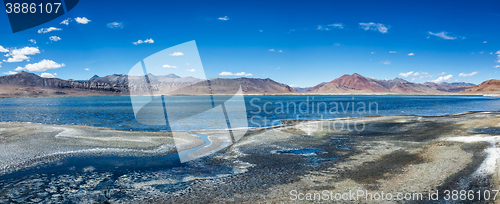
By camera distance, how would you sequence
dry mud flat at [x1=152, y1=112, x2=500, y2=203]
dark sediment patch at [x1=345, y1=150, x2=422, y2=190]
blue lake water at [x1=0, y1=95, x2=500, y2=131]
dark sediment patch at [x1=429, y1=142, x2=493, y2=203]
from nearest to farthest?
dark sediment patch at [x1=429, y1=142, x2=493, y2=203], dry mud flat at [x1=152, y1=112, x2=500, y2=203], dark sediment patch at [x1=345, y1=150, x2=422, y2=190], blue lake water at [x1=0, y1=95, x2=500, y2=131]

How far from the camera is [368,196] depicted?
286 inches

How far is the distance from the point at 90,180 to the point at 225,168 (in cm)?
513

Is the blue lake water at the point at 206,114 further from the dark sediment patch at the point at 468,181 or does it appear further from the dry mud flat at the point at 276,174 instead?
the dark sediment patch at the point at 468,181

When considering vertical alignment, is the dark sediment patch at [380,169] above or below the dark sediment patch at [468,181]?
below

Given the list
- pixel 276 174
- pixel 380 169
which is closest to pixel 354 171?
pixel 380 169

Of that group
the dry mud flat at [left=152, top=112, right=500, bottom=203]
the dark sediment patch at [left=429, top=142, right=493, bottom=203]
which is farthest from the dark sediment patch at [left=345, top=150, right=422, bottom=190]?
the dark sediment patch at [left=429, top=142, right=493, bottom=203]

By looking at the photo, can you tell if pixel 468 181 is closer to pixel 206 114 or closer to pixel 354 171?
pixel 354 171

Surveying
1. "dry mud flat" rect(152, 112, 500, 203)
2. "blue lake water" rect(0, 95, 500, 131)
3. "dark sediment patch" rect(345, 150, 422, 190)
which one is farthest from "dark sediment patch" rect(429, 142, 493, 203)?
"blue lake water" rect(0, 95, 500, 131)

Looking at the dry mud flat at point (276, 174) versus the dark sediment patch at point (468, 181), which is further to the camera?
the dry mud flat at point (276, 174)

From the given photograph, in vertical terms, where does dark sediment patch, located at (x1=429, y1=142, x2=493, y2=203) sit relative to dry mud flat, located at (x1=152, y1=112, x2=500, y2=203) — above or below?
above

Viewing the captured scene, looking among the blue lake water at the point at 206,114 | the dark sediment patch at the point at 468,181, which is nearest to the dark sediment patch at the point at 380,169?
the dark sediment patch at the point at 468,181

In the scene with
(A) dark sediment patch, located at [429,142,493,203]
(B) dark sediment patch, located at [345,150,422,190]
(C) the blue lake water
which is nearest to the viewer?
(A) dark sediment patch, located at [429,142,493,203]

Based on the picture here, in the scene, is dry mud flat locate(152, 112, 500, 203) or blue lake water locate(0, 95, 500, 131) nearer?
dry mud flat locate(152, 112, 500, 203)

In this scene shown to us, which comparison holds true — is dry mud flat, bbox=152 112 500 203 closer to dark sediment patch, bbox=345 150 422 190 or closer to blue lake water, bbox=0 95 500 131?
dark sediment patch, bbox=345 150 422 190
